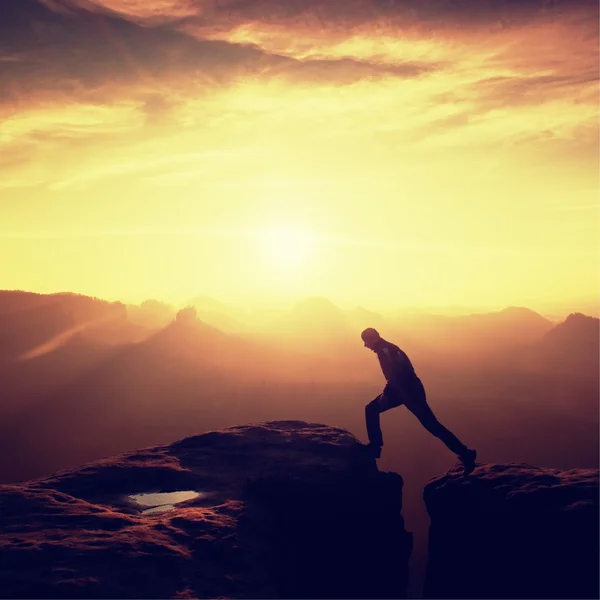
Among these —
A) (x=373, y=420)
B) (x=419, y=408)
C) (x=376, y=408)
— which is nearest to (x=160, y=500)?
(x=373, y=420)

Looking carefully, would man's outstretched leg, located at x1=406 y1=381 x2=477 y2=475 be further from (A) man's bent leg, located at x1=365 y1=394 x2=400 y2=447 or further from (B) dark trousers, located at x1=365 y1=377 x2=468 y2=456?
(A) man's bent leg, located at x1=365 y1=394 x2=400 y2=447

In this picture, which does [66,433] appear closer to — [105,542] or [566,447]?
[566,447]

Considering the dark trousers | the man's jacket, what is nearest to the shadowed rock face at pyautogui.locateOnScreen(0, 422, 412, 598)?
the dark trousers

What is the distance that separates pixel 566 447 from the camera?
74.9m

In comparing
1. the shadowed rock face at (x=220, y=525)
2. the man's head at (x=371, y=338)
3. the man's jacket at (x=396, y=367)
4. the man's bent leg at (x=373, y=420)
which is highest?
the man's head at (x=371, y=338)

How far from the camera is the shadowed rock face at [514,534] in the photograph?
9.54 metres

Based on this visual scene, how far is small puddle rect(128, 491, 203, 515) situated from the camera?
1157 centimetres

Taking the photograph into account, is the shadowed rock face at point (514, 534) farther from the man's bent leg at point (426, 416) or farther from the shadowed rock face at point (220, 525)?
the shadowed rock face at point (220, 525)

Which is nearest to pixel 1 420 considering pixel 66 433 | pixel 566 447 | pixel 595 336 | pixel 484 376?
pixel 66 433

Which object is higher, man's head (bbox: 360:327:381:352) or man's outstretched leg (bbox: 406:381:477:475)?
man's head (bbox: 360:327:381:352)

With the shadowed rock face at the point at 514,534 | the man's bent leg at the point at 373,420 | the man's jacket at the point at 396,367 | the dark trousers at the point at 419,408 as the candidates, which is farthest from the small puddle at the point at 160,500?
the shadowed rock face at the point at 514,534

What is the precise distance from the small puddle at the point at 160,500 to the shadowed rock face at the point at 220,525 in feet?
0.49

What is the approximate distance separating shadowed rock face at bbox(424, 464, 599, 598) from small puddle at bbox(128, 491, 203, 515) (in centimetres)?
496

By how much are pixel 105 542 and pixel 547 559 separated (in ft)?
22.7
